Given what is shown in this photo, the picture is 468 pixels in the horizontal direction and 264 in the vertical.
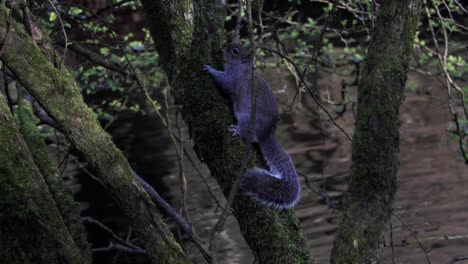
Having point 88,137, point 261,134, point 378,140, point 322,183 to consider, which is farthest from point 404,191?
point 88,137

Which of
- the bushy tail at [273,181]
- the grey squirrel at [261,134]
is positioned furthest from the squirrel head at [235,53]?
the bushy tail at [273,181]

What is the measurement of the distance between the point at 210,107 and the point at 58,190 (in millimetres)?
961

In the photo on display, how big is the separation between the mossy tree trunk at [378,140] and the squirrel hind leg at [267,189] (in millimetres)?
358

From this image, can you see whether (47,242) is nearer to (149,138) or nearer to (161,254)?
(161,254)

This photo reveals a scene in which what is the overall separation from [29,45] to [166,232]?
0.88 metres

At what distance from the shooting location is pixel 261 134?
13.1 feet

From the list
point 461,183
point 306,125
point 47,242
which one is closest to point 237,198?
point 47,242

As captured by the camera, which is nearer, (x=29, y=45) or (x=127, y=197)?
(x=127, y=197)

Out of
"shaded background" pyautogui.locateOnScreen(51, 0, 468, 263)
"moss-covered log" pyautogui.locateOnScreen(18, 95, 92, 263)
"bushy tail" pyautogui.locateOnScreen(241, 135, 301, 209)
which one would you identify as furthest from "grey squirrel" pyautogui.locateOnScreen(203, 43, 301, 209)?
"shaded background" pyautogui.locateOnScreen(51, 0, 468, 263)

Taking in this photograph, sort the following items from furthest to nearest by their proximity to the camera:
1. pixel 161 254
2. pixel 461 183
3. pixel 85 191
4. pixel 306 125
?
pixel 306 125
pixel 85 191
pixel 461 183
pixel 161 254

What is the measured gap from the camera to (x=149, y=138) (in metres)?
12.0

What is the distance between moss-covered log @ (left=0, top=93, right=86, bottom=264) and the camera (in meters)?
2.80

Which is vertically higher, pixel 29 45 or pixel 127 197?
pixel 29 45

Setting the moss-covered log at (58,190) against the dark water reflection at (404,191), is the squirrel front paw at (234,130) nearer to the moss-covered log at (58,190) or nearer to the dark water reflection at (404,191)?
the moss-covered log at (58,190)
